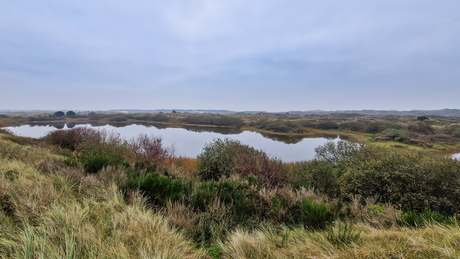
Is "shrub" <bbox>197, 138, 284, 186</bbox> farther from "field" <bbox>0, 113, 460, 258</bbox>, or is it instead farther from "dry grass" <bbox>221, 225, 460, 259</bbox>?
"dry grass" <bbox>221, 225, 460, 259</bbox>

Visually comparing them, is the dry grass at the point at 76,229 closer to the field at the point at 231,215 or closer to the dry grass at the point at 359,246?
the field at the point at 231,215

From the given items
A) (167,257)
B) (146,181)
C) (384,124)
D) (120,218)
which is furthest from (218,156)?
(384,124)

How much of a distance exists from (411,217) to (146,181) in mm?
5275

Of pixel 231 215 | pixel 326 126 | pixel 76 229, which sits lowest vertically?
pixel 326 126

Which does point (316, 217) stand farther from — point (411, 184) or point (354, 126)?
point (354, 126)

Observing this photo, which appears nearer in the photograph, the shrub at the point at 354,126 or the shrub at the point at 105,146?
the shrub at the point at 105,146

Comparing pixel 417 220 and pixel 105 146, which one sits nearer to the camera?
pixel 417 220

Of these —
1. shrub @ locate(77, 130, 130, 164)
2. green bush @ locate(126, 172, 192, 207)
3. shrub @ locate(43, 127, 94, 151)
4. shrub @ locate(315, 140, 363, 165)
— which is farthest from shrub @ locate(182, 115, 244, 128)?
green bush @ locate(126, 172, 192, 207)

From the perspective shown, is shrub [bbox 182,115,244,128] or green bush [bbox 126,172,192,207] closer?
green bush [bbox 126,172,192,207]

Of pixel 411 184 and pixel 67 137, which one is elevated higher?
pixel 411 184

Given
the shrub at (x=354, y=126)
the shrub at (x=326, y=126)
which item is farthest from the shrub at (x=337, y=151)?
the shrub at (x=326, y=126)

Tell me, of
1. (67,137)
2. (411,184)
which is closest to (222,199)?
(411,184)

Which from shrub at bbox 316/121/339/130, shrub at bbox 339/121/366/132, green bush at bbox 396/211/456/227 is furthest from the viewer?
shrub at bbox 316/121/339/130

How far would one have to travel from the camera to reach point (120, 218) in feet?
8.71
